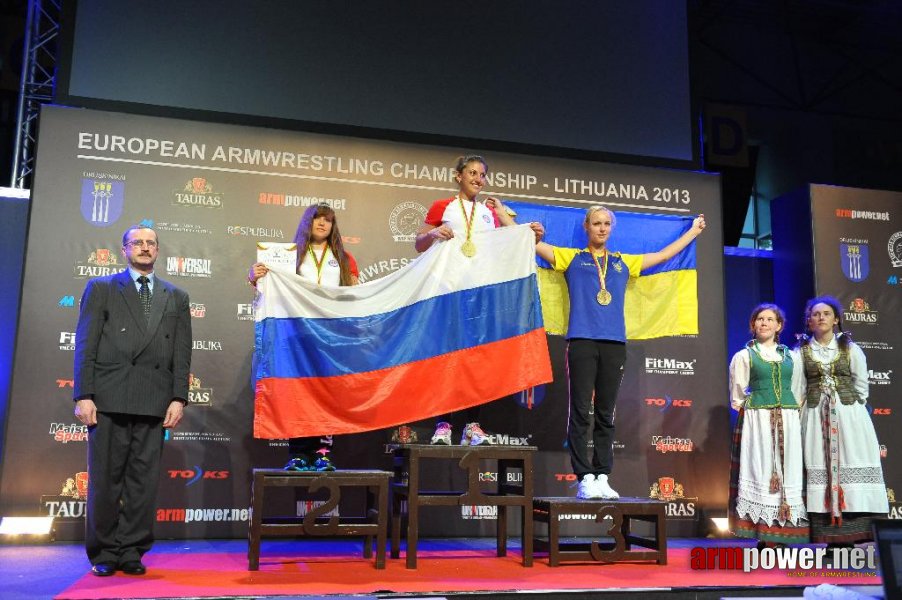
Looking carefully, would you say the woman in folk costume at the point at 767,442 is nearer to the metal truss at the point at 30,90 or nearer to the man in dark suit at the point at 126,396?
the man in dark suit at the point at 126,396

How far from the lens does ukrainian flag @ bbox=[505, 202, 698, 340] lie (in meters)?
4.88

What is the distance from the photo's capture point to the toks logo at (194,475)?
4895 millimetres

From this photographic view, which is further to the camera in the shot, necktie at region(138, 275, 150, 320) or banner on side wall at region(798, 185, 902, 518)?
banner on side wall at region(798, 185, 902, 518)

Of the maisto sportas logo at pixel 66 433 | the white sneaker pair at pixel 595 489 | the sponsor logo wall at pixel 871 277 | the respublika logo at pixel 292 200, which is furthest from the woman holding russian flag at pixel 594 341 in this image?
the maisto sportas logo at pixel 66 433

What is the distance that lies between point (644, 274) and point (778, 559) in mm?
1769

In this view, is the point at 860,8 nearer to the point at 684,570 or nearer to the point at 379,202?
the point at 379,202

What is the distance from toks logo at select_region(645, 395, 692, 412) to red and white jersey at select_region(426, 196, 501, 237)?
1.99m

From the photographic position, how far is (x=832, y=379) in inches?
179

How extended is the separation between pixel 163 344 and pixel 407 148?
2.37 m

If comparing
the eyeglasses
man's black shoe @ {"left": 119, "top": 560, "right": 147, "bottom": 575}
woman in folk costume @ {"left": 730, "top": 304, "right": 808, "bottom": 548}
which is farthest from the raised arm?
man's black shoe @ {"left": 119, "top": 560, "right": 147, "bottom": 575}

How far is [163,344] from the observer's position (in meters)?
3.79

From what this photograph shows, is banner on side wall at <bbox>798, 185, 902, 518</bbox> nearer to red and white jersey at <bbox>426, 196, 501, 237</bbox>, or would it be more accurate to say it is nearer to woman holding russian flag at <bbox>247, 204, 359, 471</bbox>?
red and white jersey at <bbox>426, 196, 501, 237</bbox>

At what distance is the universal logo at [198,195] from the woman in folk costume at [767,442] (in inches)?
131

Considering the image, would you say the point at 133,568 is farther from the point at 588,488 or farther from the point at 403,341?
the point at 588,488
